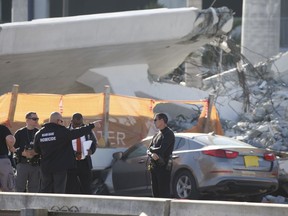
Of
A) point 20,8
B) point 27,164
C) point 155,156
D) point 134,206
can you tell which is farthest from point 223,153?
point 20,8

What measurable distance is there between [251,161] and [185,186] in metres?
1.17

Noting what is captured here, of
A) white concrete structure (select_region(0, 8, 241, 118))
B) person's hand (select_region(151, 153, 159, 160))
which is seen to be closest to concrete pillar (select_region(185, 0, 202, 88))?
white concrete structure (select_region(0, 8, 241, 118))

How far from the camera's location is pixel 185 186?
14.2 meters

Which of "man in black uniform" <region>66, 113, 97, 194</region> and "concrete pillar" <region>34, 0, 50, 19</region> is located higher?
"concrete pillar" <region>34, 0, 50, 19</region>

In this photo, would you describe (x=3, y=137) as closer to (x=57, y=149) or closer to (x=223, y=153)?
(x=57, y=149)

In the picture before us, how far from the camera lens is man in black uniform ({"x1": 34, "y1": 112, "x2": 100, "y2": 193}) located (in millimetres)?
11531

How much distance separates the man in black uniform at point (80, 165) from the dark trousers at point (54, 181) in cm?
89

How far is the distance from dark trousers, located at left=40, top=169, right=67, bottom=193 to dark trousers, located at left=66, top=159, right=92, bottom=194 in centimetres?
90

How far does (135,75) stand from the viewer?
2486 centimetres

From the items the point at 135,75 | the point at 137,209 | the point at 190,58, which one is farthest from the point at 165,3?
the point at 137,209

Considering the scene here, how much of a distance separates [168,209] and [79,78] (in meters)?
16.2

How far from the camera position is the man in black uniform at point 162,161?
12.0 meters

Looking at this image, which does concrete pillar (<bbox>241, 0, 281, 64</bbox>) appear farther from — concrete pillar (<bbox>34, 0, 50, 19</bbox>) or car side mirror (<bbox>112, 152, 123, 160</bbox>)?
concrete pillar (<bbox>34, 0, 50, 19</bbox>)

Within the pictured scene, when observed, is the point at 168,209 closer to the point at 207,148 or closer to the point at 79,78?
the point at 207,148
